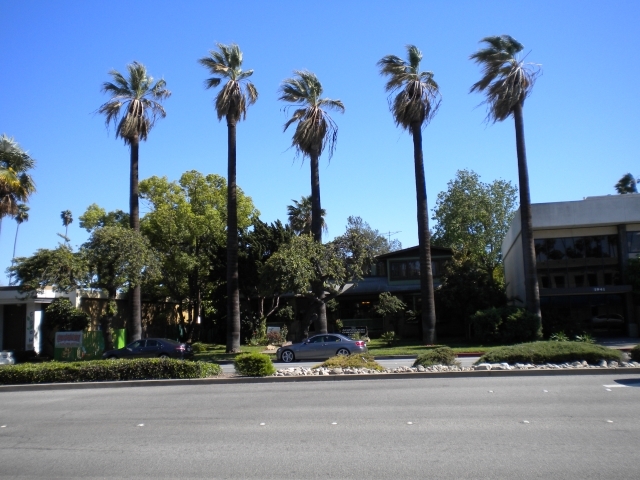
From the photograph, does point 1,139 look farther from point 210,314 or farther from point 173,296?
point 210,314

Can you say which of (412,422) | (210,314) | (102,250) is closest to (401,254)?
(210,314)

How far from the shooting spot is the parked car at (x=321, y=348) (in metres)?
26.0

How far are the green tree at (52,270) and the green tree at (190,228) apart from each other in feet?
31.9

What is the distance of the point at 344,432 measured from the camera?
9.69m

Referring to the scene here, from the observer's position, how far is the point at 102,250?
31.3m

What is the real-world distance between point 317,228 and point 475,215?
29.4 meters

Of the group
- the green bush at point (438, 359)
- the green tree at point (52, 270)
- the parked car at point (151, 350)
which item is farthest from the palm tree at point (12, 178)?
the green bush at point (438, 359)

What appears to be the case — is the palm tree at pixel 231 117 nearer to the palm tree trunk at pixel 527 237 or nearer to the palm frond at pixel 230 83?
the palm frond at pixel 230 83

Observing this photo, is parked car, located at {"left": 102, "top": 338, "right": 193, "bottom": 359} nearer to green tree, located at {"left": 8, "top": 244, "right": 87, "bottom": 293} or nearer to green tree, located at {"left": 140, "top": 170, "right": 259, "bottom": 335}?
green tree, located at {"left": 8, "top": 244, "right": 87, "bottom": 293}

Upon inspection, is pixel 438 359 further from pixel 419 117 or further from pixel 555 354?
pixel 419 117

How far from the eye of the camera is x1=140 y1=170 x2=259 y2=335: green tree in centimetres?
4116

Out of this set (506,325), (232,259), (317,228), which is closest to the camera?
(506,325)

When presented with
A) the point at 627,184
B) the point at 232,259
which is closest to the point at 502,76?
the point at 232,259

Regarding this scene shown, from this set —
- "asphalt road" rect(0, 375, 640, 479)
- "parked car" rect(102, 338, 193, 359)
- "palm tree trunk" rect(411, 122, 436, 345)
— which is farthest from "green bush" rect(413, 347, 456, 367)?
"palm tree trunk" rect(411, 122, 436, 345)
